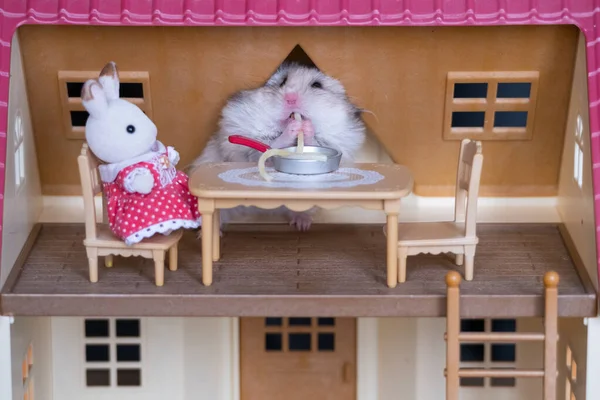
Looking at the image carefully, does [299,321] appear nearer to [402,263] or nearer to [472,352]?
[472,352]

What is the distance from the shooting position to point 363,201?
3516mm

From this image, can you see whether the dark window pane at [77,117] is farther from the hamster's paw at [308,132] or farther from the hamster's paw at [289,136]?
the hamster's paw at [308,132]

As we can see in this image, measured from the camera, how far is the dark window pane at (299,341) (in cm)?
459

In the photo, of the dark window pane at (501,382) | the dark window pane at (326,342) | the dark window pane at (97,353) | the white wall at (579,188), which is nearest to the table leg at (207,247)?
the dark window pane at (326,342)

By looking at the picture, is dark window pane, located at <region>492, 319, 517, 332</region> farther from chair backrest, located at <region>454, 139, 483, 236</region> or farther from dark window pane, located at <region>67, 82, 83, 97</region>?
dark window pane, located at <region>67, 82, 83, 97</region>

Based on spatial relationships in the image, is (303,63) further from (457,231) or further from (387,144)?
(457,231)

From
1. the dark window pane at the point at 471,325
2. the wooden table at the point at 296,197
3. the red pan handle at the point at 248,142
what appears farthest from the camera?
the dark window pane at the point at 471,325

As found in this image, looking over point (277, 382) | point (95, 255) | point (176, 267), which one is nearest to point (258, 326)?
point (277, 382)

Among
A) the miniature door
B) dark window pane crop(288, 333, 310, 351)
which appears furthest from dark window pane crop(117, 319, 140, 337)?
dark window pane crop(288, 333, 310, 351)

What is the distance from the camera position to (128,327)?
4.59m

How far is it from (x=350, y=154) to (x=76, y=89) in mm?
1114

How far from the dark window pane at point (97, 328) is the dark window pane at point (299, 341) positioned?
816mm

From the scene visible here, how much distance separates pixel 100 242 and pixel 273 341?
1.20 metres

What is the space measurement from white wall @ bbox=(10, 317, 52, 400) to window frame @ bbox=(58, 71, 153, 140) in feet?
2.52
